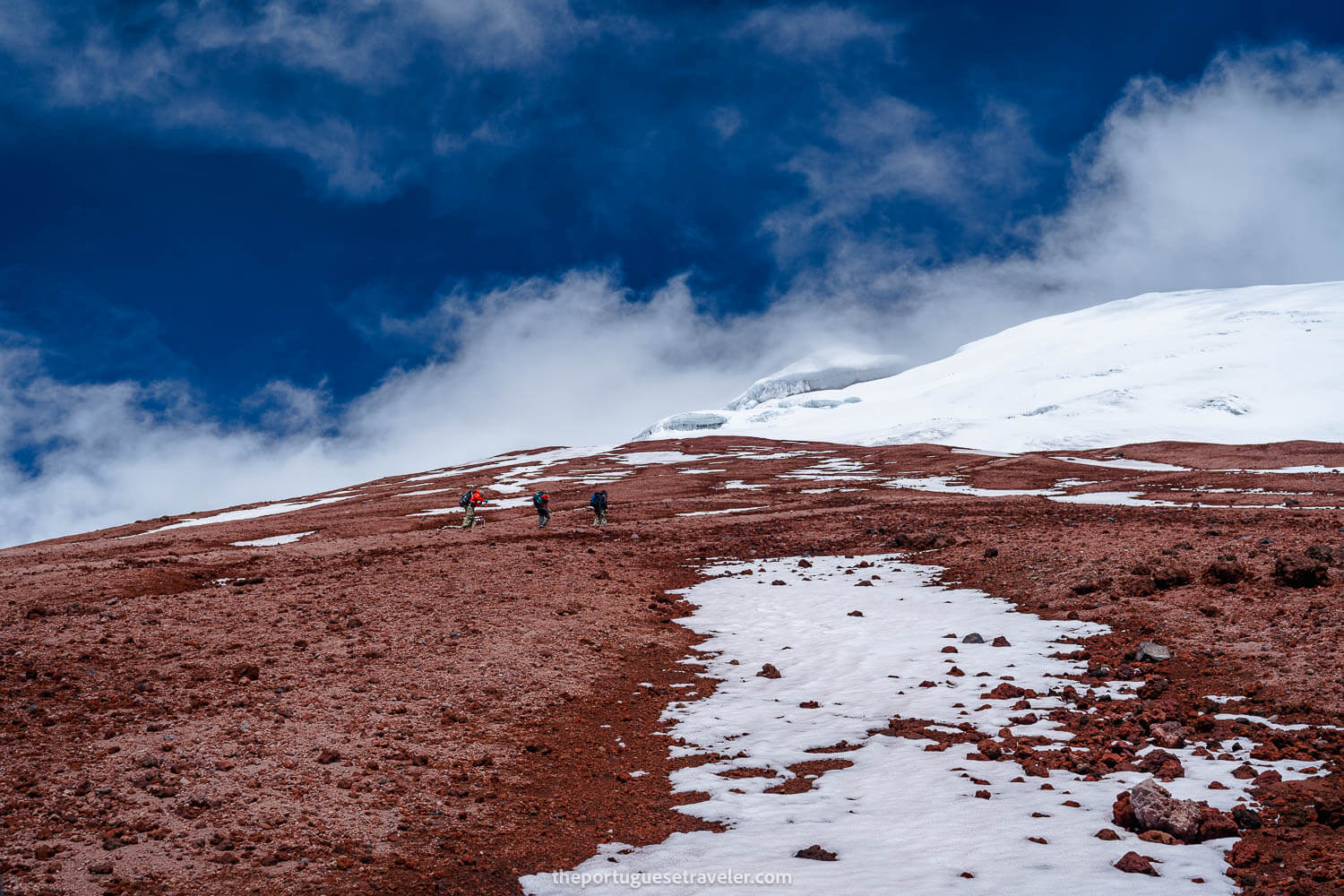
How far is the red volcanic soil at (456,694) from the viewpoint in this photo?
6.75 m

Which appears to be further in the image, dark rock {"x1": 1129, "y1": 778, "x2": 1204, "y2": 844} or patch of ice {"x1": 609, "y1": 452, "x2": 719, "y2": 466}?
patch of ice {"x1": 609, "y1": 452, "x2": 719, "y2": 466}

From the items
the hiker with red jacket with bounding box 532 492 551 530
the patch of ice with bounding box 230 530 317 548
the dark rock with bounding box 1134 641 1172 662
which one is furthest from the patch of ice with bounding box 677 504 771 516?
the dark rock with bounding box 1134 641 1172 662

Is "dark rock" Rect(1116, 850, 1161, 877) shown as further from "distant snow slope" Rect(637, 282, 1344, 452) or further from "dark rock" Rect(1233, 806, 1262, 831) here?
"distant snow slope" Rect(637, 282, 1344, 452)

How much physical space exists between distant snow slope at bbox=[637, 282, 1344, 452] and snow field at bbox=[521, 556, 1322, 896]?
100248mm

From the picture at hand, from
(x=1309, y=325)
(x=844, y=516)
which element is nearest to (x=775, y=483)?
(x=844, y=516)

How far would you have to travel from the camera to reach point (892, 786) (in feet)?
27.7

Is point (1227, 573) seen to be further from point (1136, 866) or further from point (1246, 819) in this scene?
point (1136, 866)

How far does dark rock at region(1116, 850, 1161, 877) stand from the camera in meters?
5.86

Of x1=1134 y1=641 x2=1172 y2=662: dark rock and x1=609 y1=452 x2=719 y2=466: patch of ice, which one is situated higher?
x1=609 y1=452 x2=719 y2=466: patch of ice

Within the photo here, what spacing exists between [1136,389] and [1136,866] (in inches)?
5752

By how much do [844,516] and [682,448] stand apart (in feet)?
252

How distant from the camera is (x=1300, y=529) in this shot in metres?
19.6

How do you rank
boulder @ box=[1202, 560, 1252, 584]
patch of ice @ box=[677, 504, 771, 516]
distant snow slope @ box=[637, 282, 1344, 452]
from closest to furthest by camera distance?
1. boulder @ box=[1202, 560, 1252, 584]
2. patch of ice @ box=[677, 504, 771, 516]
3. distant snow slope @ box=[637, 282, 1344, 452]

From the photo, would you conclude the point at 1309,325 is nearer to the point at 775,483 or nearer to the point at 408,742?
the point at 775,483
